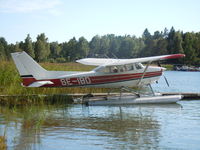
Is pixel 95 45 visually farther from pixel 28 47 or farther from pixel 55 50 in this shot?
pixel 28 47

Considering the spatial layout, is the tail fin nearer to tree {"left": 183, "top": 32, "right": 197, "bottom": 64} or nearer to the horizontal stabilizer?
the horizontal stabilizer

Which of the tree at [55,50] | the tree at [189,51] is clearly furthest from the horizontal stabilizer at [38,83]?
the tree at [55,50]

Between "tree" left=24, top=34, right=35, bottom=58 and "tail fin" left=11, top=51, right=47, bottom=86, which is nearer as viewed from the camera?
"tail fin" left=11, top=51, right=47, bottom=86

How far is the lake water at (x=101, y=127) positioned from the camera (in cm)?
843

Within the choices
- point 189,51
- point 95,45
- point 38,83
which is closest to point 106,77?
point 38,83

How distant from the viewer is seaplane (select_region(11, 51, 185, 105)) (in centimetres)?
1344

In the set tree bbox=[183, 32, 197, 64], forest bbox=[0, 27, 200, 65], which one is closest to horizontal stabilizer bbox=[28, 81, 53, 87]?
forest bbox=[0, 27, 200, 65]

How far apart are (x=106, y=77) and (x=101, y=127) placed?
4.59 m

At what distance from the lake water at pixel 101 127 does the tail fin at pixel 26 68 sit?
3.40 ft

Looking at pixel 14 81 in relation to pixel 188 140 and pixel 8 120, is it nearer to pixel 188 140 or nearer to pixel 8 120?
pixel 8 120

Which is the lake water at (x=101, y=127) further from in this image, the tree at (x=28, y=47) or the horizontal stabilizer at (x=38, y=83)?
the tree at (x=28, y=47)

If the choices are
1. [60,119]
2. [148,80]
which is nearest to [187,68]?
[148,80]

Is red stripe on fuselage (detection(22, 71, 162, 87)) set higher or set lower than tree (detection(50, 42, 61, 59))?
lower

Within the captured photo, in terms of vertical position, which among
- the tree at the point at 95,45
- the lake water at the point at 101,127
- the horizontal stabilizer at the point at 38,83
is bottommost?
the lake water at the point at 101,127
